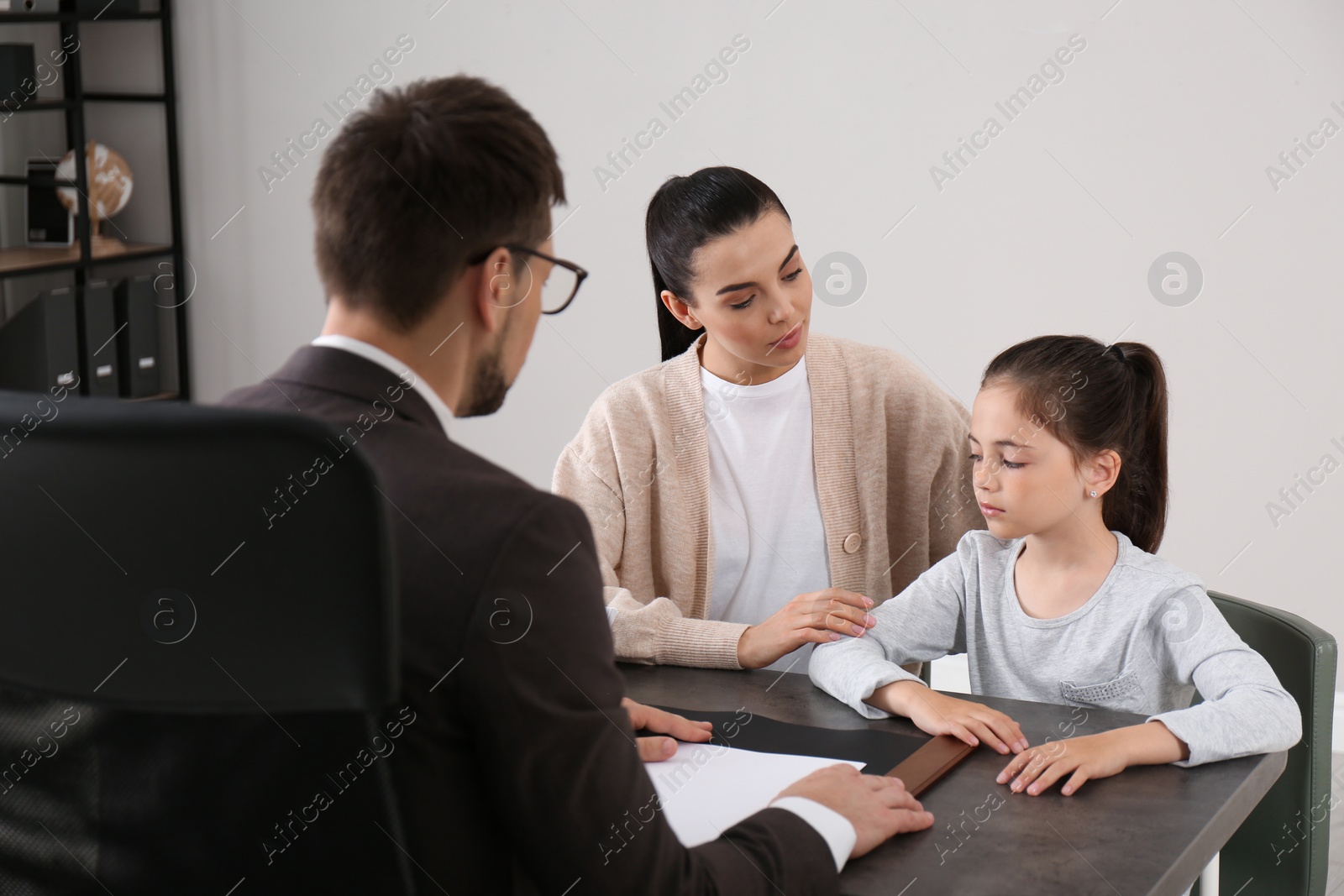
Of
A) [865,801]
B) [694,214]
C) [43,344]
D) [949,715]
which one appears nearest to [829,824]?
[865,801]

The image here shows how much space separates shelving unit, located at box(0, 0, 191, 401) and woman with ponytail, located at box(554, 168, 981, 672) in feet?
7.51

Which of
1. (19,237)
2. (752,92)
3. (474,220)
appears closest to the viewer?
(474,220)

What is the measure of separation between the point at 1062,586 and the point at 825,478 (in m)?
0.43

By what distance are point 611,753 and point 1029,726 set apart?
657 millimetres

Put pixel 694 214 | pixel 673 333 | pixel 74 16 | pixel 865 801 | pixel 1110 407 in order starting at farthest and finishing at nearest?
pixel 74 16, pixel 673 333, pixel 694 214, pixel 1110 407, pixel 865 801

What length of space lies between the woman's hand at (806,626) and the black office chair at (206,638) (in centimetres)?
85

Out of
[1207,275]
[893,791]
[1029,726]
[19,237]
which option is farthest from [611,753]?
[19,237]

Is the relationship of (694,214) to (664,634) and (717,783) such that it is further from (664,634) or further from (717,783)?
(717,783)

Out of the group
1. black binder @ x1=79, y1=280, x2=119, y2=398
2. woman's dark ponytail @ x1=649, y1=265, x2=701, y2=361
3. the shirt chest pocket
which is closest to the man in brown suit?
the shirt chest pocket

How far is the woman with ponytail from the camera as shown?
6.10ft

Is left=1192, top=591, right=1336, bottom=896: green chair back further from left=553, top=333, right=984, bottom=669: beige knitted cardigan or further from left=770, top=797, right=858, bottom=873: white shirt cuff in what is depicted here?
left=770, top=797, right=858, bottom=873: white shirt cuff

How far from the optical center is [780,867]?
0.98 metres

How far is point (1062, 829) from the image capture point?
1105mm

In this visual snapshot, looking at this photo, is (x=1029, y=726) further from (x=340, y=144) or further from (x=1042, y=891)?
(x=340, y=144)
